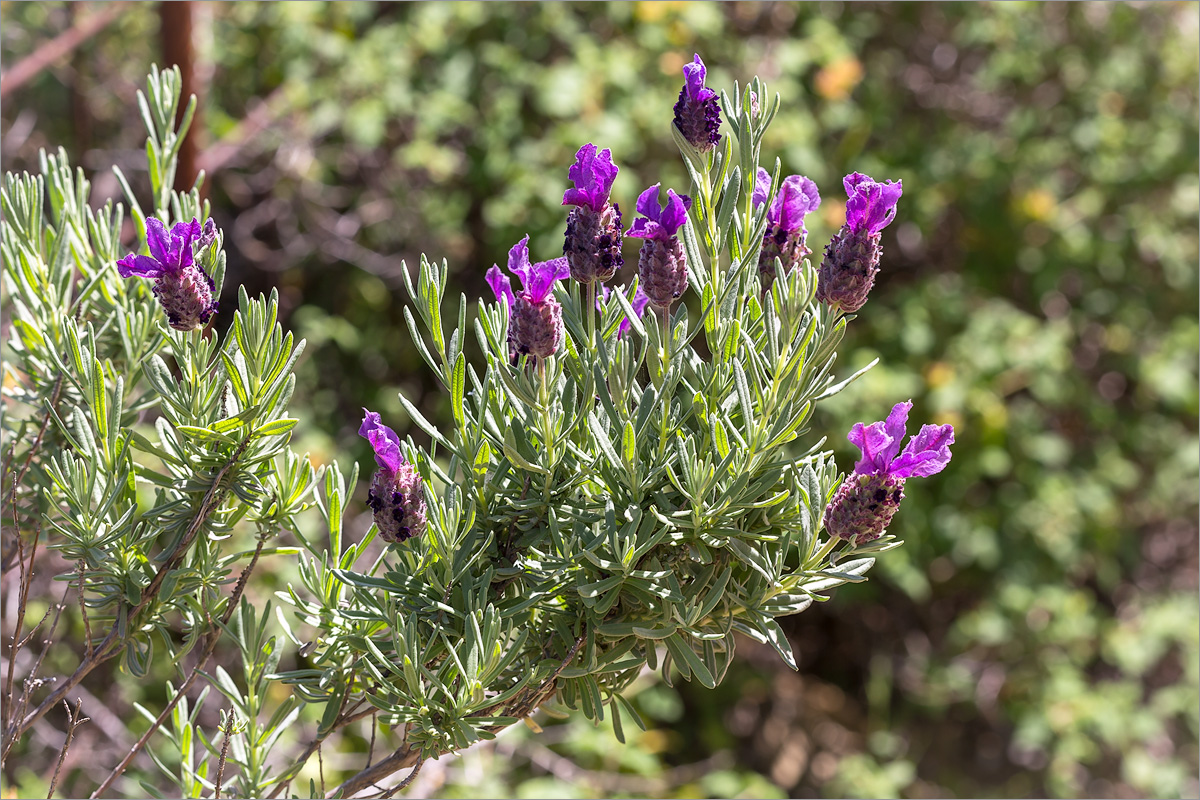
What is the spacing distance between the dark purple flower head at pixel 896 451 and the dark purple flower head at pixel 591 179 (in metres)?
0.22

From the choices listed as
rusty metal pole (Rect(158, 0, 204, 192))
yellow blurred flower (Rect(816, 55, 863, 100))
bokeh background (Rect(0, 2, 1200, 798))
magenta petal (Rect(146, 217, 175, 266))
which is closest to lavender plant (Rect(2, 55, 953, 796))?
magenta petal (Rect(146, 217, 175, 266))

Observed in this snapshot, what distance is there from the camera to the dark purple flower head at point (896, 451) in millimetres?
633

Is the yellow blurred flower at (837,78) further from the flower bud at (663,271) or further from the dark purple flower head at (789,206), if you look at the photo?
the flower bud at (663,271)

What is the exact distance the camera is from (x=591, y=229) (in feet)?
2.08

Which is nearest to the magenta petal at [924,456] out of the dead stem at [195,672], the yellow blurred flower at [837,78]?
the dead stem at [195,672]

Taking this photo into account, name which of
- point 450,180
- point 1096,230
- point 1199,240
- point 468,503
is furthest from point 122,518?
point 1199,240

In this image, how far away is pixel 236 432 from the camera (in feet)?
2.24

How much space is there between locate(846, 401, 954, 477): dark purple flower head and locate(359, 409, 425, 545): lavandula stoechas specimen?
282 millimetres

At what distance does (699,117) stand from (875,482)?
0.26m

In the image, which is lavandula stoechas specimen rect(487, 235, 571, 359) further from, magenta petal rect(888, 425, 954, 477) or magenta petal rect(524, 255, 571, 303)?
magenta petal rect(888, 425, 954, 477)

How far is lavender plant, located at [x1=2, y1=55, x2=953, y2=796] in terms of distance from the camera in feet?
2.09

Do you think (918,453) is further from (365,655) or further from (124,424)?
(124,424)

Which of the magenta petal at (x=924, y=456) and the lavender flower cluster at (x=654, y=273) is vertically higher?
the lavender flower cluster at (x=654, y=273)

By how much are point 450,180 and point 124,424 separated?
1.89 m
